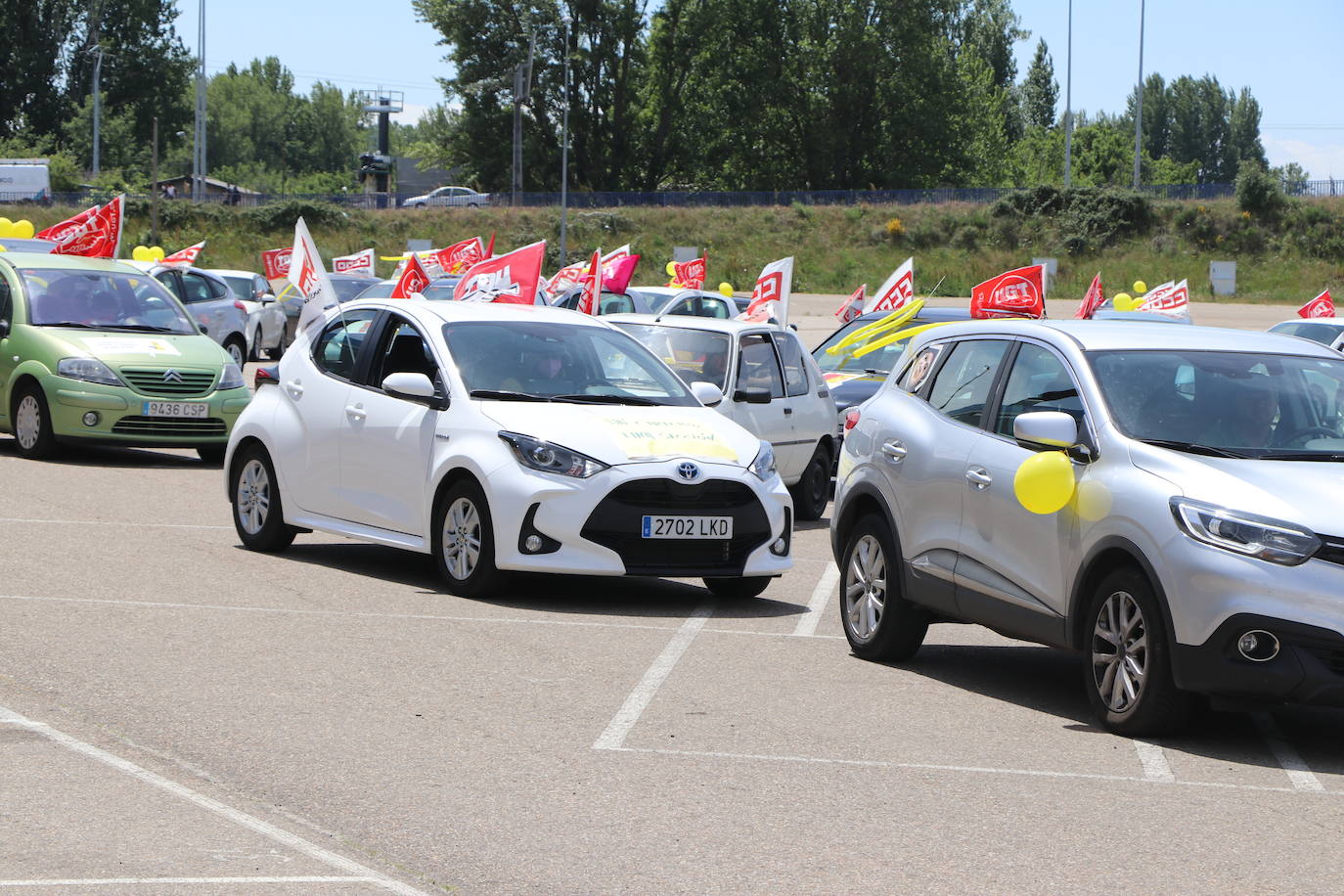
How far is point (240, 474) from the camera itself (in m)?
12.1

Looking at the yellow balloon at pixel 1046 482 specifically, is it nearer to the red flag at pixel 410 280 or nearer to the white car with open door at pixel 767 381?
the white car with open door at pixel 767 381

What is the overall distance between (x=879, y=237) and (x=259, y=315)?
47.7 meters

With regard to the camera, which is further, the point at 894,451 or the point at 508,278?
the point at 508,278

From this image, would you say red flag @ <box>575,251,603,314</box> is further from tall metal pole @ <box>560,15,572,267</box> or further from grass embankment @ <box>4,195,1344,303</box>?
grass embankment @ <box>4,195,1344,303</box>

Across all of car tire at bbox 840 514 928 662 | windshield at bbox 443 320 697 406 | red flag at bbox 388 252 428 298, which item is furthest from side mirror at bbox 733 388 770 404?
red flag at bbox 388 252 428 298

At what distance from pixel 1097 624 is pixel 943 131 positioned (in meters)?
89.6

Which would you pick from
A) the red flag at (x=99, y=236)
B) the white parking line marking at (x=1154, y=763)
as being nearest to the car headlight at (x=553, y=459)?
the white parking line marking at (x=1154, y=763)

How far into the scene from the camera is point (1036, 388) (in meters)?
7.96

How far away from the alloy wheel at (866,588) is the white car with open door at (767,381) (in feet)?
16.7

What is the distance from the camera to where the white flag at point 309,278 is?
14445mm

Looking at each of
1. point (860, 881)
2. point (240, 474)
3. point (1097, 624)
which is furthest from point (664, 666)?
point (240, 474)

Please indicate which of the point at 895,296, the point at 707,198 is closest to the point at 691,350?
the point at 895,296

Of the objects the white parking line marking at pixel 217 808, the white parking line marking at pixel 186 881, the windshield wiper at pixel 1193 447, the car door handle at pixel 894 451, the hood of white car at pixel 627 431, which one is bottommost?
the white parking line marking at pixel 217 808

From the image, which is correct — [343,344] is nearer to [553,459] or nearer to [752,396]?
[553,459]
